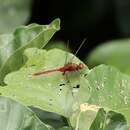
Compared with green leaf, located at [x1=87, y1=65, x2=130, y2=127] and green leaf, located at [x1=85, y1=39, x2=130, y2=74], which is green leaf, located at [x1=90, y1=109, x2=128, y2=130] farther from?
green leaf, located at [x1=85, y1=39, x2=130, y2=74]

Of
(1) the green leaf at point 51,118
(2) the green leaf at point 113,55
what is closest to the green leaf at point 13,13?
(2) the green leaf at point 113,55

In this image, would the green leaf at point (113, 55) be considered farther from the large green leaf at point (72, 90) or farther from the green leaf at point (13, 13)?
the large green leaf at point (72, 90)

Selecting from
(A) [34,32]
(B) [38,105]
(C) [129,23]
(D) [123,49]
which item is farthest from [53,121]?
(C) [129,23]

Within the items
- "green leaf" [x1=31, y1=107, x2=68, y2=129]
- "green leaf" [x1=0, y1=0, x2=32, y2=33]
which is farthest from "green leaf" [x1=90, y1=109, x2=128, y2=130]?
"green leaf" [x1=0, y1=0, x2=32, y2=33]

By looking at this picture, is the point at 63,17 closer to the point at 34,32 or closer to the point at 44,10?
the point at 44,10

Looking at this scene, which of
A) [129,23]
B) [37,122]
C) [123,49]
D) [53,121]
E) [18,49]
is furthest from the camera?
[129,23]

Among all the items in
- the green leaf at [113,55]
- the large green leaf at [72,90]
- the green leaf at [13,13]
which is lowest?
the large green leaf at [72,90]

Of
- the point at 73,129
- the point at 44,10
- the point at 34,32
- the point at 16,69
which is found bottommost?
the point at 73,129
